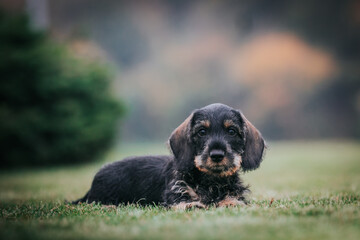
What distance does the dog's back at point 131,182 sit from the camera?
5.08 m

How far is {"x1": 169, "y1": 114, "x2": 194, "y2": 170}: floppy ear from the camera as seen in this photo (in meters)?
4.57

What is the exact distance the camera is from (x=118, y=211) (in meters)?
4.16

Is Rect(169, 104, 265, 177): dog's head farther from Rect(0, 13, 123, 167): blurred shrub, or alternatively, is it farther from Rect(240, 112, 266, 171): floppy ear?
Rect(0, 13, 123, 167): blurred shrub

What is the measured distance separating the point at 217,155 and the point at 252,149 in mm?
830

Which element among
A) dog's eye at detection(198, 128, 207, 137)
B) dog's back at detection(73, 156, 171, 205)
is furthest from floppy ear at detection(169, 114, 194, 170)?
dog's back at detection(73, 156, 171, 205)

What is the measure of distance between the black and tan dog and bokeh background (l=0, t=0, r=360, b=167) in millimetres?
23649

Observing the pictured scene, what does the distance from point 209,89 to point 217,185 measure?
90.1ft

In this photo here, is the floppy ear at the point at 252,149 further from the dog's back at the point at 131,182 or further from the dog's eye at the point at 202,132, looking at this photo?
the dog's back at the point at 131,182

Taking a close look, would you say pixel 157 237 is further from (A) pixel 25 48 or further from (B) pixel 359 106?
(B) pixel 359 106

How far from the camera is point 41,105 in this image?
47.6 feet

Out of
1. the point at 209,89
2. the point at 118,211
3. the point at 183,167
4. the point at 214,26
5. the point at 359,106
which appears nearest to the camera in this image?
the point at 118,211

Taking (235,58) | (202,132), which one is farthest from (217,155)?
(235,58)

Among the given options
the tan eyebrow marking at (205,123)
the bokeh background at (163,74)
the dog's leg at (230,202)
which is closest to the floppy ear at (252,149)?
the dog's leg at (230,202)

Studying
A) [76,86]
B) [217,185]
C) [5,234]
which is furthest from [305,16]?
[5,234]
